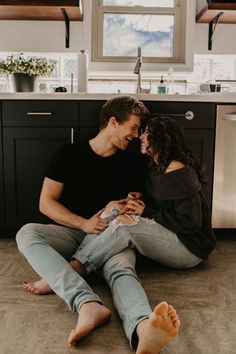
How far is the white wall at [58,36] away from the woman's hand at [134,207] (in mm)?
1493

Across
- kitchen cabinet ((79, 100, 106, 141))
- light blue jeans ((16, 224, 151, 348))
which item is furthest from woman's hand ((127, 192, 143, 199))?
kitchen cabinet ((79, 100, 106, 141))

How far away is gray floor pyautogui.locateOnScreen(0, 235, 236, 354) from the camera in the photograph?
1290 millimetres

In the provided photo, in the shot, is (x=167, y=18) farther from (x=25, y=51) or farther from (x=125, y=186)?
(x=125, y=186)

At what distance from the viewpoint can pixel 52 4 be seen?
254 cm

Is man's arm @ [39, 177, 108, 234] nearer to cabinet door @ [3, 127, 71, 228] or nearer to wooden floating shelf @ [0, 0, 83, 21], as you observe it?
cabinet door @ [3, 127, 71, 228]

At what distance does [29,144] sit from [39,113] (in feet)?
0.59

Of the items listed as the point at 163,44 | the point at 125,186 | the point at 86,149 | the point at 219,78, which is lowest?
the point at 125,186

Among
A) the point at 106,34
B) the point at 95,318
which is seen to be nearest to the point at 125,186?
the point at 95,318

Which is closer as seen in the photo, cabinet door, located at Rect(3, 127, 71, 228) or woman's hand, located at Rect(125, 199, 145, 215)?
woman's hand, located at Rect(125, 199, 145, 215)

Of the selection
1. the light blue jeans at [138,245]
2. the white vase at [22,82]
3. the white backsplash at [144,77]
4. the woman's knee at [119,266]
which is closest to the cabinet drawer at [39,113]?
the white vase at [22,82]

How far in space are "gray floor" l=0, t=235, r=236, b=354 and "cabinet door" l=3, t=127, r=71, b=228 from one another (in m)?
0.32

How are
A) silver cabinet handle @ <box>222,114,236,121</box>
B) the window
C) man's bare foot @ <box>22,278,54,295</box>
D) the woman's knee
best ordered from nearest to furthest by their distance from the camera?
the woman's knee → man's bare foot @ <box>22,278,54,295</box> → silver cabinet handle @ <box>222,114,236,121</box> → the window

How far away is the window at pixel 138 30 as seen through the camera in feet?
9.65

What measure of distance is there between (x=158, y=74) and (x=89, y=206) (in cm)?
138
